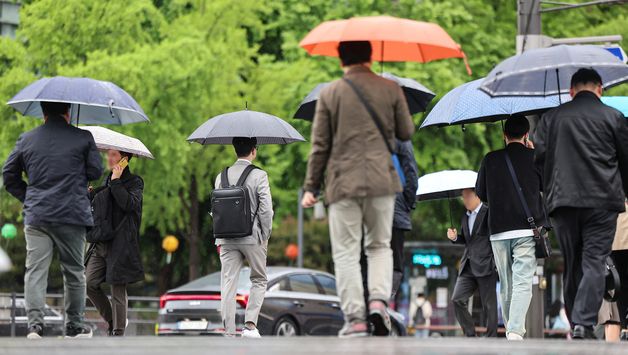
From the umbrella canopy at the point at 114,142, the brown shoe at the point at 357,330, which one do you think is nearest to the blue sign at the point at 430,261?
the umbrella canopy at the point at 114,142

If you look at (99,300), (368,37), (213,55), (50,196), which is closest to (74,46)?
(213,55)

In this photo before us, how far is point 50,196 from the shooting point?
1115 cm

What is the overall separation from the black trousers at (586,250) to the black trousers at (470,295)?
347 centimetres

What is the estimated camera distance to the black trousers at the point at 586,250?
1047cm

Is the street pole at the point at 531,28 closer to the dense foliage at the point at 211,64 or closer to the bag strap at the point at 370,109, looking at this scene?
the bag strap at the point at 370,109

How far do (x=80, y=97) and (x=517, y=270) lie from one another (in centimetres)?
415

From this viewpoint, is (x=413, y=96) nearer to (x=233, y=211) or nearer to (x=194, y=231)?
(x=233, y=211)

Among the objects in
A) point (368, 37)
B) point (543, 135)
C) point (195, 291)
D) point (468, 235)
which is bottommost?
point (195, 291)

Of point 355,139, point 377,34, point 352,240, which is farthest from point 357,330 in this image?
point 377,34

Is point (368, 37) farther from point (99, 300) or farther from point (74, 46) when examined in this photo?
point (74, 46)

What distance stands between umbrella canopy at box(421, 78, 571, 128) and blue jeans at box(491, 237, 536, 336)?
4.62 ft

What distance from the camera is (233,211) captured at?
1316cm

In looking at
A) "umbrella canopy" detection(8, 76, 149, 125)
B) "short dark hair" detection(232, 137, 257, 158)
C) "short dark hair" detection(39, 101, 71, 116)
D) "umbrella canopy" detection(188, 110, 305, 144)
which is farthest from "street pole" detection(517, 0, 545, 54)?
"short dark hair" detection(39, 101, 71, 116)

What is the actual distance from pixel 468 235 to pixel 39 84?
4754 mm
